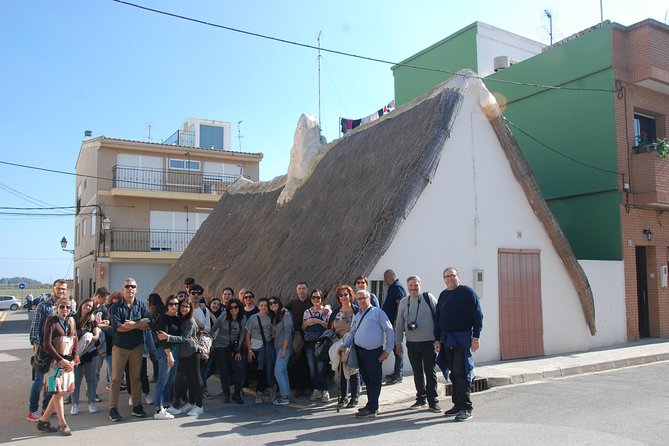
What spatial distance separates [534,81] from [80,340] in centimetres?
1448

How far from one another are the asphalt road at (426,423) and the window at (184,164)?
23.2m

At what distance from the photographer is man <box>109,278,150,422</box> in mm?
7668

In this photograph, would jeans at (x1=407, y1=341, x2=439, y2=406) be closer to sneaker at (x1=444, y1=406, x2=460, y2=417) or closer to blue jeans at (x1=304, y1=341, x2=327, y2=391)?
sneaker at (x1=444, y1=406, x2=460, y2=417)

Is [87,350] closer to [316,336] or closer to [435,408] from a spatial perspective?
[316,336]

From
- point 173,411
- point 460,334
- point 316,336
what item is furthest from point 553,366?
point 173,411

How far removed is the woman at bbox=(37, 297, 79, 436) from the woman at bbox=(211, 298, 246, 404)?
7.29 feet

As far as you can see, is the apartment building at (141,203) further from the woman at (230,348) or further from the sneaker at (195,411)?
the sneaker at (195,411)

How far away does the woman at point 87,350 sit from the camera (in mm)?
8234

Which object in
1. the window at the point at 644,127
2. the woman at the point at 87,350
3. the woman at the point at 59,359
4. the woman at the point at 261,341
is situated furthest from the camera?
the window at the point at 644,127

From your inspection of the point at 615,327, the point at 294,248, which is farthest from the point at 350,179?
the point at 615,327

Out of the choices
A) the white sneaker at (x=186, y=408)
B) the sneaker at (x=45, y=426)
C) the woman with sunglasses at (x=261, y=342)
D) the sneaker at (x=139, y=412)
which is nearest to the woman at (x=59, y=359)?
the sneaker at (x=45, y=426)

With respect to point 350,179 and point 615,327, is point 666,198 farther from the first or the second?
point 350,179

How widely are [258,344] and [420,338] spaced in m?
2.51

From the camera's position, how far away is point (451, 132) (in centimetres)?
1149
